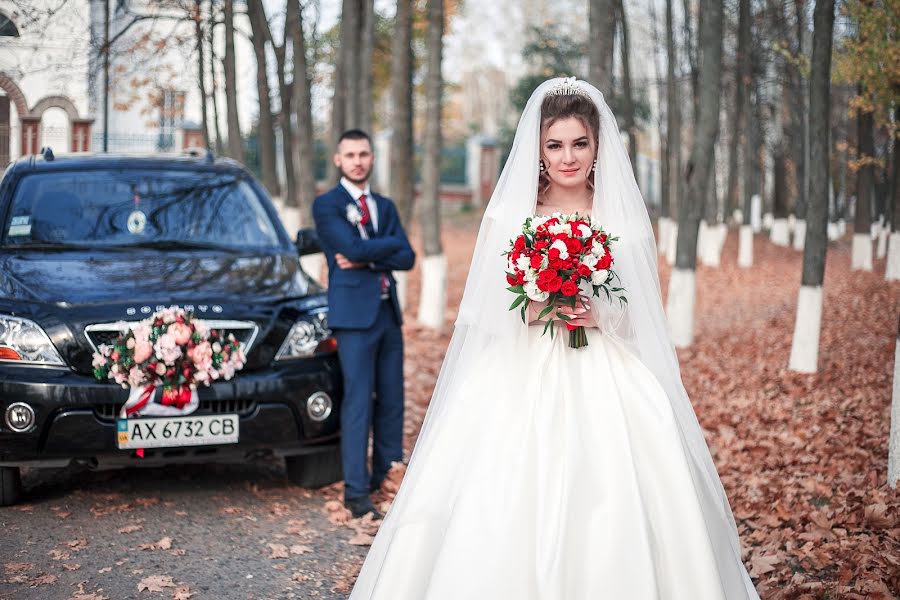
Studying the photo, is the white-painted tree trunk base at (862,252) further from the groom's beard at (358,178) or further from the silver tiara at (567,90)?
the silver tiara at (567,90)

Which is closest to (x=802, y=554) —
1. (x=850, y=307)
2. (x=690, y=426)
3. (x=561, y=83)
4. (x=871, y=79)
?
(x=690, y=426)

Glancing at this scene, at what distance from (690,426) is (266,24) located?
17492 millimetres

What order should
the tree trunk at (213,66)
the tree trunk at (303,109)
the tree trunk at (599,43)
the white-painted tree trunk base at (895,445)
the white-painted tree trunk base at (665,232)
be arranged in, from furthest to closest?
the white-painted tree trunk base at (665,232) < the tree trunk at (303,109) < the tree trunk at (213,66) < the tree trunk at (599,43) < the white-painted tree trunk base at (895,445)

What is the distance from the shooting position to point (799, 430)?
830 centimetres

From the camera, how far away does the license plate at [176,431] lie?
217 inches

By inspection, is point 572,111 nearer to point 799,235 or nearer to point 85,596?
point 85,596

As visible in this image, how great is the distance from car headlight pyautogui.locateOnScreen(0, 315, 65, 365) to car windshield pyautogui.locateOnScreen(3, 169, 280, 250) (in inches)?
43.5

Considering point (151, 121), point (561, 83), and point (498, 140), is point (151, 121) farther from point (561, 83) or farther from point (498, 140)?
point (498, 140)

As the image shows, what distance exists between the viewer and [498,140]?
47.0m

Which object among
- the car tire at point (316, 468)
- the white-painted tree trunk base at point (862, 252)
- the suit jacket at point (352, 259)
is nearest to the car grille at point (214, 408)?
the suit jacket at point (352, 259)

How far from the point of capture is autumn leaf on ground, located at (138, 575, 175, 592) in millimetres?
4699

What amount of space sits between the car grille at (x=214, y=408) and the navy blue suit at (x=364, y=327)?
647 millimetres

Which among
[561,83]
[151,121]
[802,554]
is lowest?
[802,554]

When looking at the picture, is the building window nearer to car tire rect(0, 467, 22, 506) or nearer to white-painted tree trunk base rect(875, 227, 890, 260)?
car tire rect(0, 467, 22, 506)
